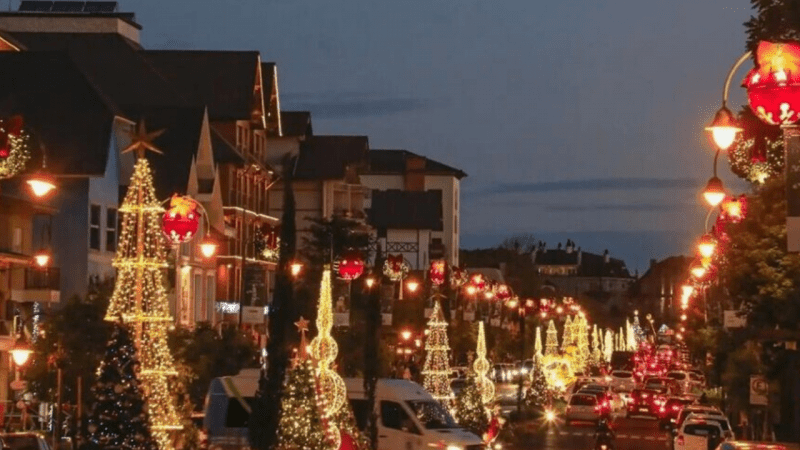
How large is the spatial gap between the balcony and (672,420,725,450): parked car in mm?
22695

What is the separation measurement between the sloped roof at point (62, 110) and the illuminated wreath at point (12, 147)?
25168 millimetres

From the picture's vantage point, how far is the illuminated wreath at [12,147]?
2591cm

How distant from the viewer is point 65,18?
79.1m

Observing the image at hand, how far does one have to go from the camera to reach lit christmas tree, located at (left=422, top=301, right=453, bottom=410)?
48719 millimetres

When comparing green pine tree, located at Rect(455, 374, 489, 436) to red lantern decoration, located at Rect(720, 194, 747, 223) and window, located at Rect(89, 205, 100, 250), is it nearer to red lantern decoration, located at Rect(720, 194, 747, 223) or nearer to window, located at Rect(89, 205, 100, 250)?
red lantern decoration, located at Rect(720, 194, 747, 223)

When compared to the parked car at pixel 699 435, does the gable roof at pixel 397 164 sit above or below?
above

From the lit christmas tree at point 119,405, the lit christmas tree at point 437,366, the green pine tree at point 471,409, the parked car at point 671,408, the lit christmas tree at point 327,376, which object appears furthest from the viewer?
the parked car at point 671,408

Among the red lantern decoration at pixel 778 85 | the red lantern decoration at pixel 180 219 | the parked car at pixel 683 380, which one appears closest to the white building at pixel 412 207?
the parked car at pixel 683 380

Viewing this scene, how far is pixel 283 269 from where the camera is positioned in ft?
93.7

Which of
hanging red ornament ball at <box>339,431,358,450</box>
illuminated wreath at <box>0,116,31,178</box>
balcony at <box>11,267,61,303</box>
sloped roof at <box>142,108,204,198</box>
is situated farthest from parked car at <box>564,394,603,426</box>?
illuminated wreath at <box>0,116,31,178</box>

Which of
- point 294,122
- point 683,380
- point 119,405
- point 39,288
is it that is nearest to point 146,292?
point 119,405

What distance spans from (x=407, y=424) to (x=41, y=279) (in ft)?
73.6

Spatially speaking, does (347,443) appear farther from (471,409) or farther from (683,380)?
(683,380)

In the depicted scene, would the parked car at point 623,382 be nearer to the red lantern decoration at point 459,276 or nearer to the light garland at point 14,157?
the red lantern decoration at point 459,276
